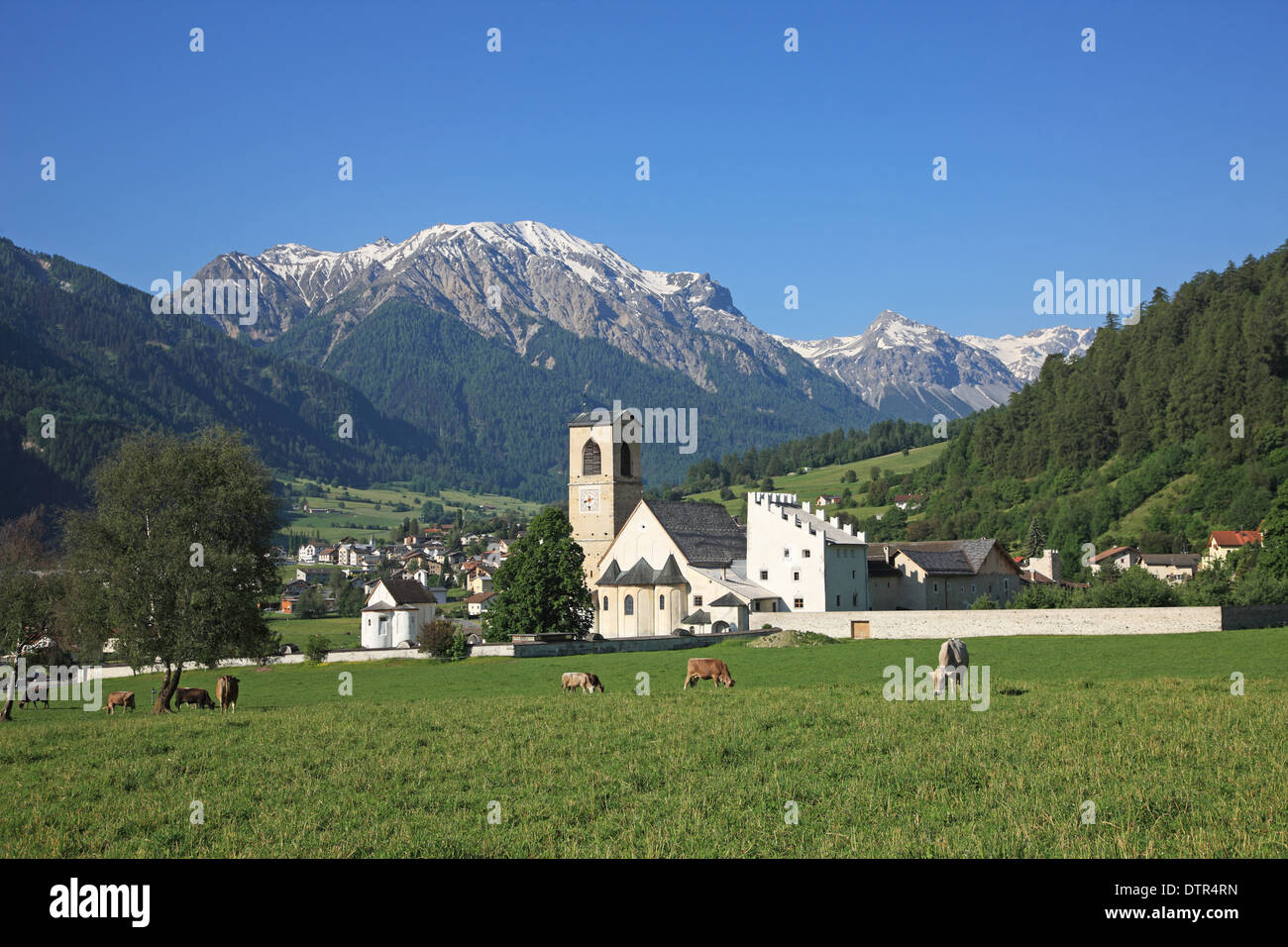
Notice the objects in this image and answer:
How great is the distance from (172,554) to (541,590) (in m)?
31.9

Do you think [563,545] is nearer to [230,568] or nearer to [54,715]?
[230,568]

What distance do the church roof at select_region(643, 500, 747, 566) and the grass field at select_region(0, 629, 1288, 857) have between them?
1751 inches

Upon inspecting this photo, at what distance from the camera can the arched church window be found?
8525 cm

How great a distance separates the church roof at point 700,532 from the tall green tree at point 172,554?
37900 mm

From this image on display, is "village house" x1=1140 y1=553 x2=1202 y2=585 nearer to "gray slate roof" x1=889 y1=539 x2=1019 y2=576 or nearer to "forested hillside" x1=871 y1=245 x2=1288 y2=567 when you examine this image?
"forested hillside" x1=871 y1=245 x2=1288 y2=567

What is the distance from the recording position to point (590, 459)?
8550 cm

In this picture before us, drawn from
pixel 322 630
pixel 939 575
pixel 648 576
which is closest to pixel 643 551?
pixel 648 576

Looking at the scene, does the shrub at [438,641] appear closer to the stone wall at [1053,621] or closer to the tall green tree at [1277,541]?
the stone wall at [1053,621]

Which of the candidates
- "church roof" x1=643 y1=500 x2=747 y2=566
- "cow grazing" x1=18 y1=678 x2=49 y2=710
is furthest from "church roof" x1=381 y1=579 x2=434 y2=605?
"cow grazing" x1=18 y1=678 x2=49 y2=710

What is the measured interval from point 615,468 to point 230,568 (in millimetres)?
47304

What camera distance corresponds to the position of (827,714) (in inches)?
914

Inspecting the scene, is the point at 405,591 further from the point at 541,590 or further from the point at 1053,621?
the point at 1053,621

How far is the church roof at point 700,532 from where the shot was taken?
7481cm
